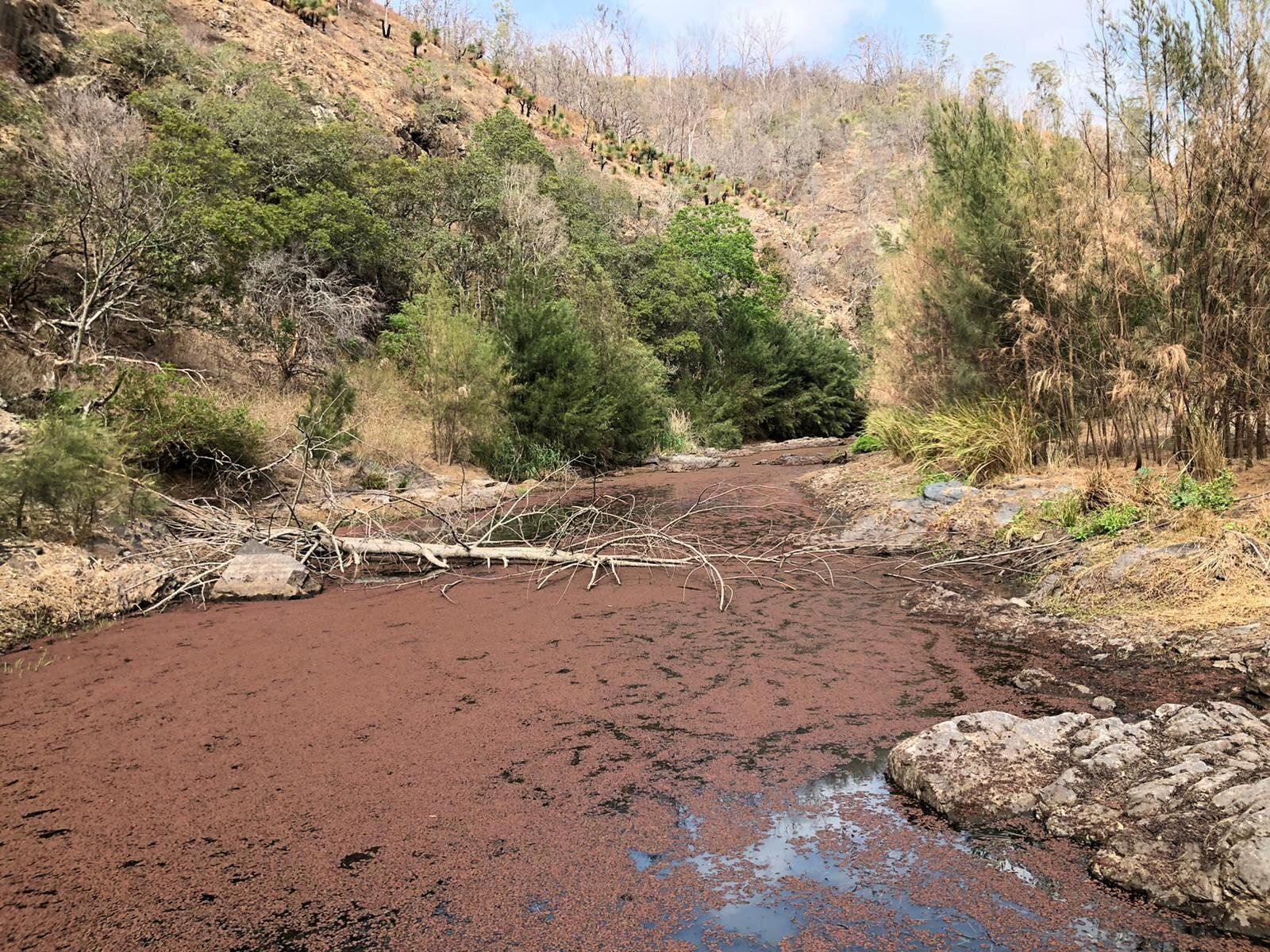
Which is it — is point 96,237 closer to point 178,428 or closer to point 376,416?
point 178,428

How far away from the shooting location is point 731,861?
345cm

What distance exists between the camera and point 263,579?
27.3 feet

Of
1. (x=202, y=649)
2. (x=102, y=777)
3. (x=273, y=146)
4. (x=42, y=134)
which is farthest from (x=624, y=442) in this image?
(x=102, y=777)

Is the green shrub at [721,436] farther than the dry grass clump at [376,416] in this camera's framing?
Yes

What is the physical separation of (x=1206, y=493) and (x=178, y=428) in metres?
13.2

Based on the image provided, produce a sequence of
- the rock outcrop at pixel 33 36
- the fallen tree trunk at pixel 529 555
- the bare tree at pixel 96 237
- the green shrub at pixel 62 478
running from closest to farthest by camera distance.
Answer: the green shrub at pixel 62 478 < the fallen tree trunk at pixel 529 555 < the bare tree at pixel 96 237 < the rock outcrop at pixel 33 36

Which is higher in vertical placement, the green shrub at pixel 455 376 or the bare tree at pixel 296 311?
the bare tree at pixel 296 311

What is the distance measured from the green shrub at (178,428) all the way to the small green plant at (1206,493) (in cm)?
1160

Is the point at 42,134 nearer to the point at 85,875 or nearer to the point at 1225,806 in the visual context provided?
the point at 85,875

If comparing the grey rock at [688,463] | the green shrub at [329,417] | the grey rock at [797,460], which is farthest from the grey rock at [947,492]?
the grey rock at [688,463]

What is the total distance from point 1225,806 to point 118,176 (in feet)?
63.1

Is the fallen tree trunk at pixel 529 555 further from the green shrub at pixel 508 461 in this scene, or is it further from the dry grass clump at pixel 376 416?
the green shrub at pixel 508 461

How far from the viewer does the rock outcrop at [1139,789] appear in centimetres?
277

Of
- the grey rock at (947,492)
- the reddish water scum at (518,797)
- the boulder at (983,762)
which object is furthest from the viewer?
the grey rock at (947,492)
